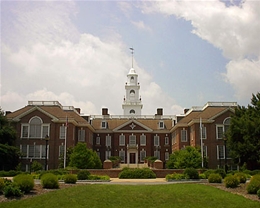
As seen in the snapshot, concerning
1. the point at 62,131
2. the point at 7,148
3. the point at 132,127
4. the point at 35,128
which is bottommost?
the point at 7,148

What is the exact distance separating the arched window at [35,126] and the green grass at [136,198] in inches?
1300

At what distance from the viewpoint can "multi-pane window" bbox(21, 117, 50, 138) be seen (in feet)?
171

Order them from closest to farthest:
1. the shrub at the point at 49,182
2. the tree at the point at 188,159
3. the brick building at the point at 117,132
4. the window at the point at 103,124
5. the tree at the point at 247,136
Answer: the shrub at the point at 49,182, the tree at the point at 247,136, the tree at the point at 188,159, the brick building at the point at 117,132, the window at the point at 103,124

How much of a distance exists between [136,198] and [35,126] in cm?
3677

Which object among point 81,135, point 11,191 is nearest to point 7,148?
point 81,135

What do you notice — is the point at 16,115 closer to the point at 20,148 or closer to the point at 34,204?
the point at 20,148

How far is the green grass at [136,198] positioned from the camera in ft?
56.5

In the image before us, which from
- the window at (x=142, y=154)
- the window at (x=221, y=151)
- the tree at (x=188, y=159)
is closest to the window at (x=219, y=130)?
the window at (x=221, y=151)

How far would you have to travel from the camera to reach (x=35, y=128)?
5225 cm

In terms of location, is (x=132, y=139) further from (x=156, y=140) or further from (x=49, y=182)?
(x=49, y=182)

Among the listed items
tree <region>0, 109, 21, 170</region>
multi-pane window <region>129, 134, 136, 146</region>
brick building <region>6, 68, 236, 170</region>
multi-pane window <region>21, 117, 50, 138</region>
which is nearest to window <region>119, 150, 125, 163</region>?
brick building <region>6, 68, 236, 170</region>

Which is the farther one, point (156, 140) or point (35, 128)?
point (156, 140)

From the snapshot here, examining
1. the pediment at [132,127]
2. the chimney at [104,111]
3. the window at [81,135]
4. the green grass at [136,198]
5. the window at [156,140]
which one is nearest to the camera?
the green grass at [136,198]

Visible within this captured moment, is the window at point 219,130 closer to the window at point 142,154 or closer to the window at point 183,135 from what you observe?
the window at point 183,135
